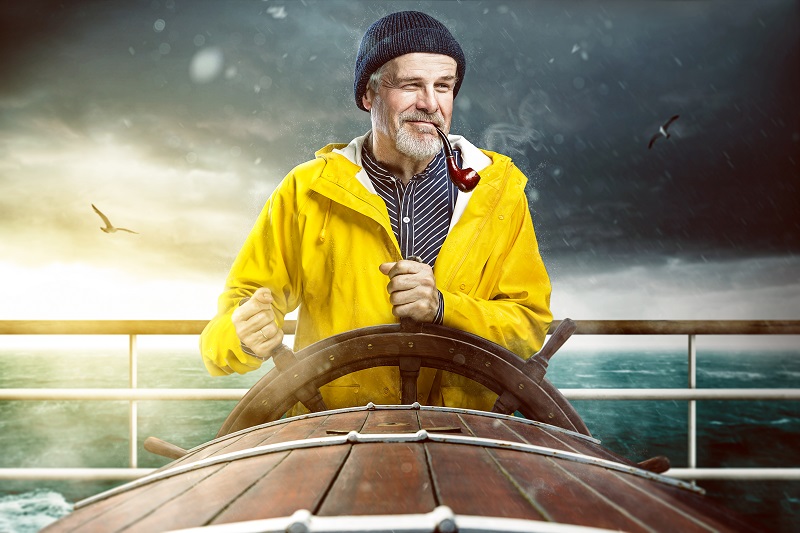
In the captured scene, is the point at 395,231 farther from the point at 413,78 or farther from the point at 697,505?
the point at 697,505

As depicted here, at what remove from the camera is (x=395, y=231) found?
1.75m

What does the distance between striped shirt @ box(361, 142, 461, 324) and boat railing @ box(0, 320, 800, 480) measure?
2.05 ft

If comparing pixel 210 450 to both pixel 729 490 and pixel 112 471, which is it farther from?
pixel 729 490

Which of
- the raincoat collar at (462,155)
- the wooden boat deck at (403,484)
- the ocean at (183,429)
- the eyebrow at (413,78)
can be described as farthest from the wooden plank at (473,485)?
the ocean at (183,429)

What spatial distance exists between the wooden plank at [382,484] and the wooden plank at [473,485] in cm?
2

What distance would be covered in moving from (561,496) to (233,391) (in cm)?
169

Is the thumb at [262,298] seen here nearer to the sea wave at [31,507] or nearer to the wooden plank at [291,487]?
the wooden plank at [291,487]

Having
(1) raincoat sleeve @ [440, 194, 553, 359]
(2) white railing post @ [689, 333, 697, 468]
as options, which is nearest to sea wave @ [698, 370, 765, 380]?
(2) white railing post @ [689, 333, 697, 468]

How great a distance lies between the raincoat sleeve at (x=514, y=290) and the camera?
149cm

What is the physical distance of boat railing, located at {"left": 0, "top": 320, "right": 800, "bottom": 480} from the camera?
6.81ft

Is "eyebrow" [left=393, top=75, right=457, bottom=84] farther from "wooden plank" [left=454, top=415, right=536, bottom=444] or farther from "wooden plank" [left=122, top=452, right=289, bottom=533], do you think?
"wooden plank" [left=122, top=452, right=289, bottom=533]

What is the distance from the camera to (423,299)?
47.6 inches

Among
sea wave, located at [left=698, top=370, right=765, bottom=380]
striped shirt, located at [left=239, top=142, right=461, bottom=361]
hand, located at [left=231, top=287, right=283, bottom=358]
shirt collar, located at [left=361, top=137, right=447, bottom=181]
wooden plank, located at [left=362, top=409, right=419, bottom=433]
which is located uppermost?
shirt collar, located at [left=361, top=137, right=447, bottom=181]

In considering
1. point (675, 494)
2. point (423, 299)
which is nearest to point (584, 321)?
point (423, 299)
